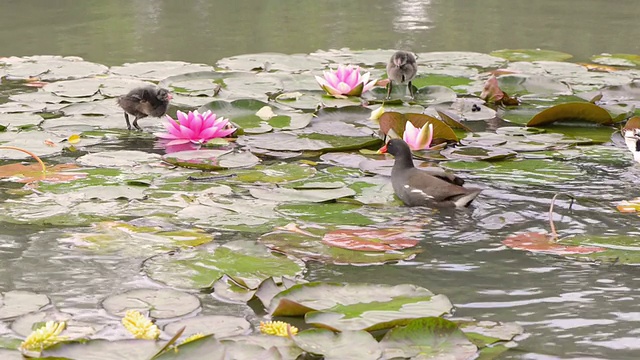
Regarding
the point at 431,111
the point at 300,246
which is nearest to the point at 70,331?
the point at 300,246

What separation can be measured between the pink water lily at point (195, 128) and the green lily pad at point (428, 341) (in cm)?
288

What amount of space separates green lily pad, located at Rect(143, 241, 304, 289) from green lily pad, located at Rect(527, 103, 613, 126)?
2.65 metres

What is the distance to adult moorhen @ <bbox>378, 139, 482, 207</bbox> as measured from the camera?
161 inches

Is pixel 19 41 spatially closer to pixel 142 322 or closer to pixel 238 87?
pixel 238 87

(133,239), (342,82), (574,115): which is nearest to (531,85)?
(574,115)

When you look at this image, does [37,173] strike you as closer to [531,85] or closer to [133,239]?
[133,239]

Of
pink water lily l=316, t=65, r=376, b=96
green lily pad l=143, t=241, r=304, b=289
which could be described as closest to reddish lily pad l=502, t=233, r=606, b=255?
green lily pad l=143, t=241, r=304, b=289

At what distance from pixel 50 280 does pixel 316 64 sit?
4935 mm

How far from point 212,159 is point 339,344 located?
8.14ft

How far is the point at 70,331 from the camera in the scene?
9.21 feet

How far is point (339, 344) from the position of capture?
263 cm

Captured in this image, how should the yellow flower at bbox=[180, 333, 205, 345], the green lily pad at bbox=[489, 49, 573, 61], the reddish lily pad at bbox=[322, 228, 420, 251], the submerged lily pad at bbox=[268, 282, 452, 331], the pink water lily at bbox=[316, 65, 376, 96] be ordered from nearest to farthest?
the yellow flower at bbox=[180, 333, 205, 345] < the submerged lily pad at bbox=[268, 282, 452, 331] < the reddish lily pad at bbox=[322, 228, 420, 251] < the pink water lily at bbox=[316, 65, 376, 96] < the green lily pad at bbox=[489, 49, 573, 61]

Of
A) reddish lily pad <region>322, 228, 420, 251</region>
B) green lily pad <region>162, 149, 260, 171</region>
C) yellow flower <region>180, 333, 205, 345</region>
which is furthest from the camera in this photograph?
green lily pad <region>162, 149, 260, 171</region>

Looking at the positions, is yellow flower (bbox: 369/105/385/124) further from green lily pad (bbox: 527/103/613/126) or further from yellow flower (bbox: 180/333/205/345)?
yellow flower (bbox: 180/333/205/345)
